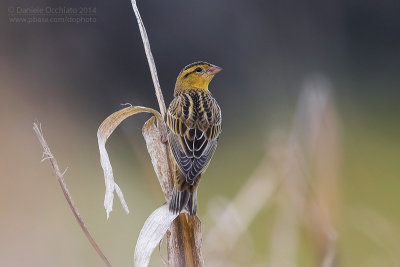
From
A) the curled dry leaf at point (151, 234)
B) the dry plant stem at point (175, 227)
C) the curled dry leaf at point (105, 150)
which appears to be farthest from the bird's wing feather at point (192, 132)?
the curled dry leaf at point (151, 234)

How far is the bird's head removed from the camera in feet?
9.60

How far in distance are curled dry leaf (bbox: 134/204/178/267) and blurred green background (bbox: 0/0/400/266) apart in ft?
1.13

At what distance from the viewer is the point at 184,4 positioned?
23.9ft

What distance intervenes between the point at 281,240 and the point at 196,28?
522cm

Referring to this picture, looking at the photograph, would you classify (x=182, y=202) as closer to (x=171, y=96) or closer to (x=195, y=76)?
(x=195, y=76)

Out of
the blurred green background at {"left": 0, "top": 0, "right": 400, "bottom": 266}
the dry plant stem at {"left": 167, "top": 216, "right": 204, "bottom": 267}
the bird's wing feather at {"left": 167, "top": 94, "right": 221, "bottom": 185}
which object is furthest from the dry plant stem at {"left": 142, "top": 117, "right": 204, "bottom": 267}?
the blurred green background at {"left": 0, "top": 0, "right": 400, "bottom": 266}

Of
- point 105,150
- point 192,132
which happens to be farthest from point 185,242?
point 192,132

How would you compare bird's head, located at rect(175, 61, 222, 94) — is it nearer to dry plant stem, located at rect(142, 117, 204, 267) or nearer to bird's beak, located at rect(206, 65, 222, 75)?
bird's beak, located at rect(206, 65, 222, 75)

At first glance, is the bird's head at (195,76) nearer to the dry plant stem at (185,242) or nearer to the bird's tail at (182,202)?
the bird's tail at (182,202)

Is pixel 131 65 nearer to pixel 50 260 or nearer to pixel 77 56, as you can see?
pixel 77 56

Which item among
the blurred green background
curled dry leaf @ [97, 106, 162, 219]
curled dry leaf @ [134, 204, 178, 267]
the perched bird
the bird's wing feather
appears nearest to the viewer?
curled dry leaf @ [134, 204, 178, 267]

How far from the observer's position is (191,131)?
2.44m

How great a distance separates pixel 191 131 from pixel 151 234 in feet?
2.69

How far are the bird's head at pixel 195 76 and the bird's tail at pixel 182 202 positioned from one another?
3.28 ft
